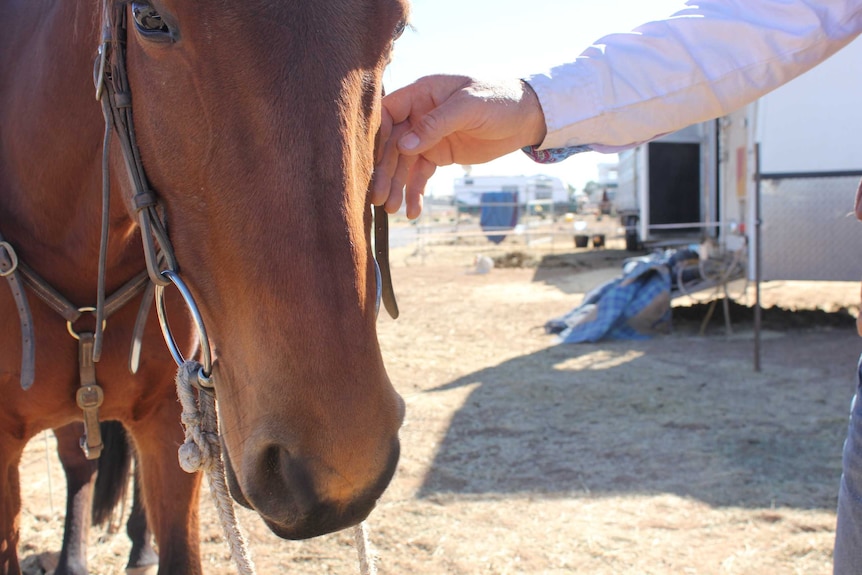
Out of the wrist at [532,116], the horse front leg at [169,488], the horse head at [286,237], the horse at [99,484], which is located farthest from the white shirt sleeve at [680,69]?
the horse at [99,484]

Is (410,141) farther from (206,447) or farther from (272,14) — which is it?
(206,447)

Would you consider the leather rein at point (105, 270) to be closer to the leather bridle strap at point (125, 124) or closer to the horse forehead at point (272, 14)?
the leather bridle strap at point (125, 124)

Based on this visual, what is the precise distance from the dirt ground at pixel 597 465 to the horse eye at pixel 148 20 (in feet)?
7.86

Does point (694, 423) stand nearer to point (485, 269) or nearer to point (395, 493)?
point (395, 493)

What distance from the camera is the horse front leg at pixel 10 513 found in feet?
7.18

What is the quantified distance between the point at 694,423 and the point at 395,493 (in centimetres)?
235

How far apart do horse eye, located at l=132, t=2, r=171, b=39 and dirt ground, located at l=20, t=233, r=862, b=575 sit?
2395mm

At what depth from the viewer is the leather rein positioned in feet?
4.50

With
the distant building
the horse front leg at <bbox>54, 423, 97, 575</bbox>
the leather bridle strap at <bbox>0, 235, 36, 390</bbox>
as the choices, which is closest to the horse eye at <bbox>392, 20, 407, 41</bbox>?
the leather bridle strap at <bbox>0, 235, 36, 390</bbox>

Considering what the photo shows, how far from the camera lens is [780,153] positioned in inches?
302

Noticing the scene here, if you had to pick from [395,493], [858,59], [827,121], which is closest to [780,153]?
[827,121]

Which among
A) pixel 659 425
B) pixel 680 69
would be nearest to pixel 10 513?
pixel 680 69

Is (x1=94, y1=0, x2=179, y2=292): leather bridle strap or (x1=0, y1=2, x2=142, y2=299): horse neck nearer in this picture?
(x1=94, y1=0, x2=179, y2=292): leather bridle strap

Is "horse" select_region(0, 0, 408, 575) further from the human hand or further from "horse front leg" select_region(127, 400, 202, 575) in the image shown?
"horse front leg" select_region(127, 400, 202, 575)
